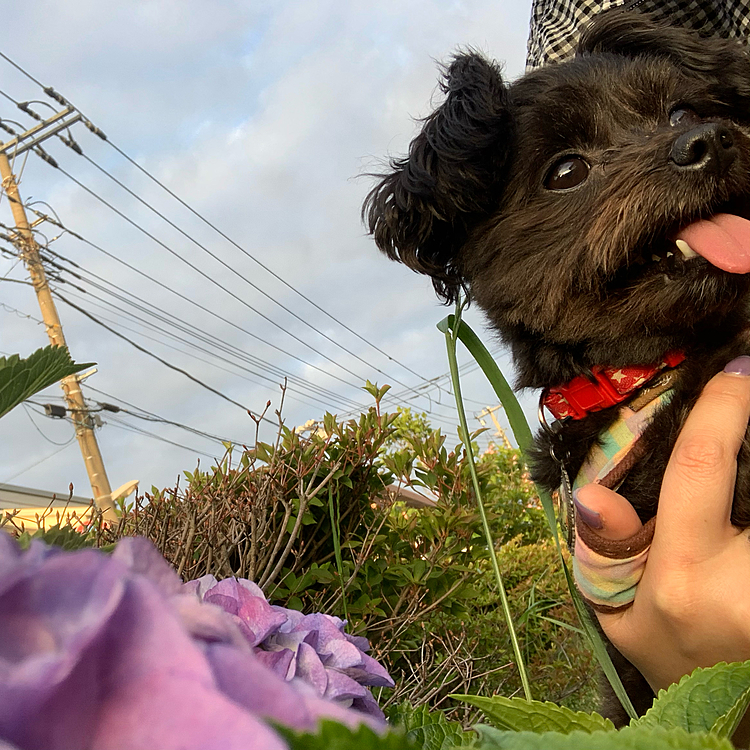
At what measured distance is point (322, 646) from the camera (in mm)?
669

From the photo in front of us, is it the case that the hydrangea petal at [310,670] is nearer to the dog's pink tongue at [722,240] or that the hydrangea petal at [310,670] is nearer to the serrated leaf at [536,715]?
the serrated leaf at [536,715]

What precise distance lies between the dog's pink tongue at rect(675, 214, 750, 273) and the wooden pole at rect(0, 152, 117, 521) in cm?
1299

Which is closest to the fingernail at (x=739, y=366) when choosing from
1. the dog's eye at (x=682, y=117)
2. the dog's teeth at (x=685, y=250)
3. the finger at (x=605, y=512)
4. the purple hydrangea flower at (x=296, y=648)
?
the dog's teeth at (x=685, y=250)

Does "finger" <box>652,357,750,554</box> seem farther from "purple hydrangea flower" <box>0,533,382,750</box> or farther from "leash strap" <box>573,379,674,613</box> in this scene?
"purple hydrangea flower" <box>0,533,382,750</box>

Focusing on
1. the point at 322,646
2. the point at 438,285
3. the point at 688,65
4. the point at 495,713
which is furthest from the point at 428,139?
the point at 495,713

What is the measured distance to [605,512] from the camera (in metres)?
1.38

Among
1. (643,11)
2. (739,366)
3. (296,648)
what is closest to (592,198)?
(739,366)

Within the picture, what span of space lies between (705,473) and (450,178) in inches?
39.6

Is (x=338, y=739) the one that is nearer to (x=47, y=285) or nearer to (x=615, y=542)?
(x=615, y=542)

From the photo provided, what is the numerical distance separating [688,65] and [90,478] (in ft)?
47.9

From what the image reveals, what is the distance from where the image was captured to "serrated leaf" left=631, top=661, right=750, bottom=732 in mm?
389

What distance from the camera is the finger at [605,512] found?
1.37m

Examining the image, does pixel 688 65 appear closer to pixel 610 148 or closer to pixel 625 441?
pixel 610 148

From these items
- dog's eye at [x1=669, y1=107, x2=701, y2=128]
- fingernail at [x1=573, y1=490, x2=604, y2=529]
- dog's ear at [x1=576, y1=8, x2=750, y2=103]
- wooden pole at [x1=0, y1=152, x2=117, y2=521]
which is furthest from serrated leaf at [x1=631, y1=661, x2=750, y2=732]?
wooden pole at [x1=0, y1=152, x2=117, y2=521]
